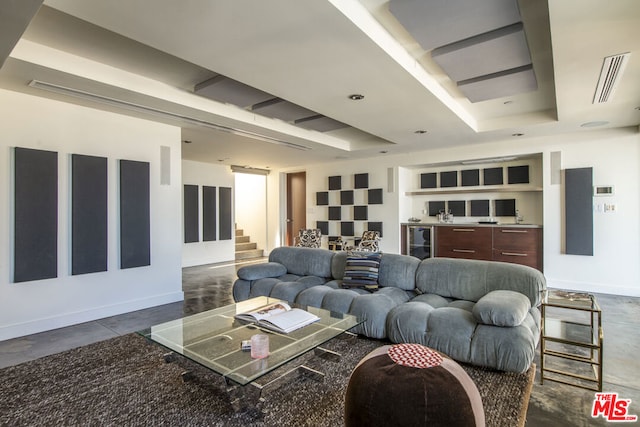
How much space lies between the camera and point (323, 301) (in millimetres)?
3184

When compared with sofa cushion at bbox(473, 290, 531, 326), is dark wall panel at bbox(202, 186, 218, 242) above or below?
above

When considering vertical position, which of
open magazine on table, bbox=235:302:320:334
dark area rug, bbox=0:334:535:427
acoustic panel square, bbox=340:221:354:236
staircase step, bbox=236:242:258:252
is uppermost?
acoustic panel square, bbox=340:221:354:236

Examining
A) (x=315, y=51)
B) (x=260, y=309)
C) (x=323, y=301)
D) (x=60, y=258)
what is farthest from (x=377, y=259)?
(x=60, y=258)

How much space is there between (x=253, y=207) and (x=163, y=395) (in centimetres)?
816

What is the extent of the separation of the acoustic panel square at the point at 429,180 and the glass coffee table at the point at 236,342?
16.7ft

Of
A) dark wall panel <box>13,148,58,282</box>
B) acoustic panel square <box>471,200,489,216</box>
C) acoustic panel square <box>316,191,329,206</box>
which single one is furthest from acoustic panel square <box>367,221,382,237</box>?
dark wall panel <box>13,148,58,282</box>

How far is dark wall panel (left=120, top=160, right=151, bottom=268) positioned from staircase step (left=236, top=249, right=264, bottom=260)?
4.66m

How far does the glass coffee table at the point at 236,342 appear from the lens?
1866 mm

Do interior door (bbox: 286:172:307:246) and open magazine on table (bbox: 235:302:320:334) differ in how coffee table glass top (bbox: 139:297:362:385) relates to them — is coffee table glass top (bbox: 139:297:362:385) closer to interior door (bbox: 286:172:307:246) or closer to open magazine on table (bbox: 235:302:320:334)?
A: open magazine on table (bbox: 235:302:320:334)

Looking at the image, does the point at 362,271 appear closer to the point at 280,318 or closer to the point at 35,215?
the point at 280,318

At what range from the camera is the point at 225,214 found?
8.45 metres

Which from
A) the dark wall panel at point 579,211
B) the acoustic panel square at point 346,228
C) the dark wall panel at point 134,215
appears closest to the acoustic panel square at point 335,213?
the acoustic panel square at point 346,228

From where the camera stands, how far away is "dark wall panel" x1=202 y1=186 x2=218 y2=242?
26.3ft

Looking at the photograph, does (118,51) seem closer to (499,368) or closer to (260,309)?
(260,309)
